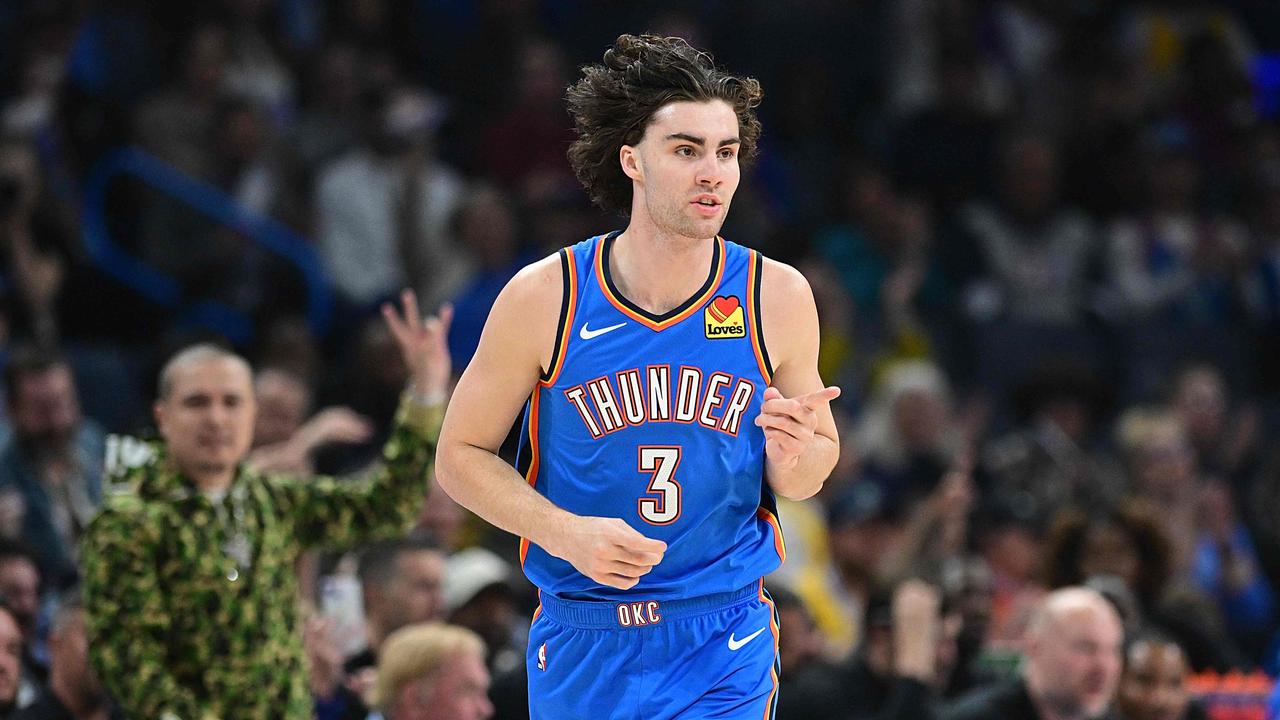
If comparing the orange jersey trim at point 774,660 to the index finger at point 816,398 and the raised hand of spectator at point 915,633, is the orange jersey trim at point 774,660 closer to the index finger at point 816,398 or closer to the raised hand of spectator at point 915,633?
the index finger at point 816,398

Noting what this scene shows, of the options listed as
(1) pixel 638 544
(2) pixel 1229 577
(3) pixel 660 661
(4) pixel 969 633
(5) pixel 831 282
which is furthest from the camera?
(5) pixel 831 282

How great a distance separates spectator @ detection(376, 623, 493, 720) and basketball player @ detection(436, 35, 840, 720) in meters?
1.86

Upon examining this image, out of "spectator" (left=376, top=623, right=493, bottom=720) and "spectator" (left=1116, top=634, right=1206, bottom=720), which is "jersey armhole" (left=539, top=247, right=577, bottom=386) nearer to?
"spectator" (left=376, top=623, right=493, bottom=720)

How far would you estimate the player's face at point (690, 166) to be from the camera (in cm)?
469

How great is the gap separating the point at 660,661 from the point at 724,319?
2.94 feet

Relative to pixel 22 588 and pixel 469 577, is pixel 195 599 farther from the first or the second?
pixel 469 577

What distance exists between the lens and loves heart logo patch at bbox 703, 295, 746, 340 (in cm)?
476

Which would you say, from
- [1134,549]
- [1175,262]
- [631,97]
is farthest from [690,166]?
[1175,262]

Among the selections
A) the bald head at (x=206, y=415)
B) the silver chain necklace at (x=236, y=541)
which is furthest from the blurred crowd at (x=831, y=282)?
the bald head at (x=206, y=415)

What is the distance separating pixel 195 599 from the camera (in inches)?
239

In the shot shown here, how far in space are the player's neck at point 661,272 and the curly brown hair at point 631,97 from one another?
0.25 meters

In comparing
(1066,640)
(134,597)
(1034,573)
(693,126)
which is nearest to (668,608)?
(693,126)

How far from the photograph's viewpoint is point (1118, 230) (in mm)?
12430

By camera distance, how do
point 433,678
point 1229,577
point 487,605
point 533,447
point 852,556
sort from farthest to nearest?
point 1229,577 < point 852,556 < point 487,605 < point 433,678 < point 533,447
